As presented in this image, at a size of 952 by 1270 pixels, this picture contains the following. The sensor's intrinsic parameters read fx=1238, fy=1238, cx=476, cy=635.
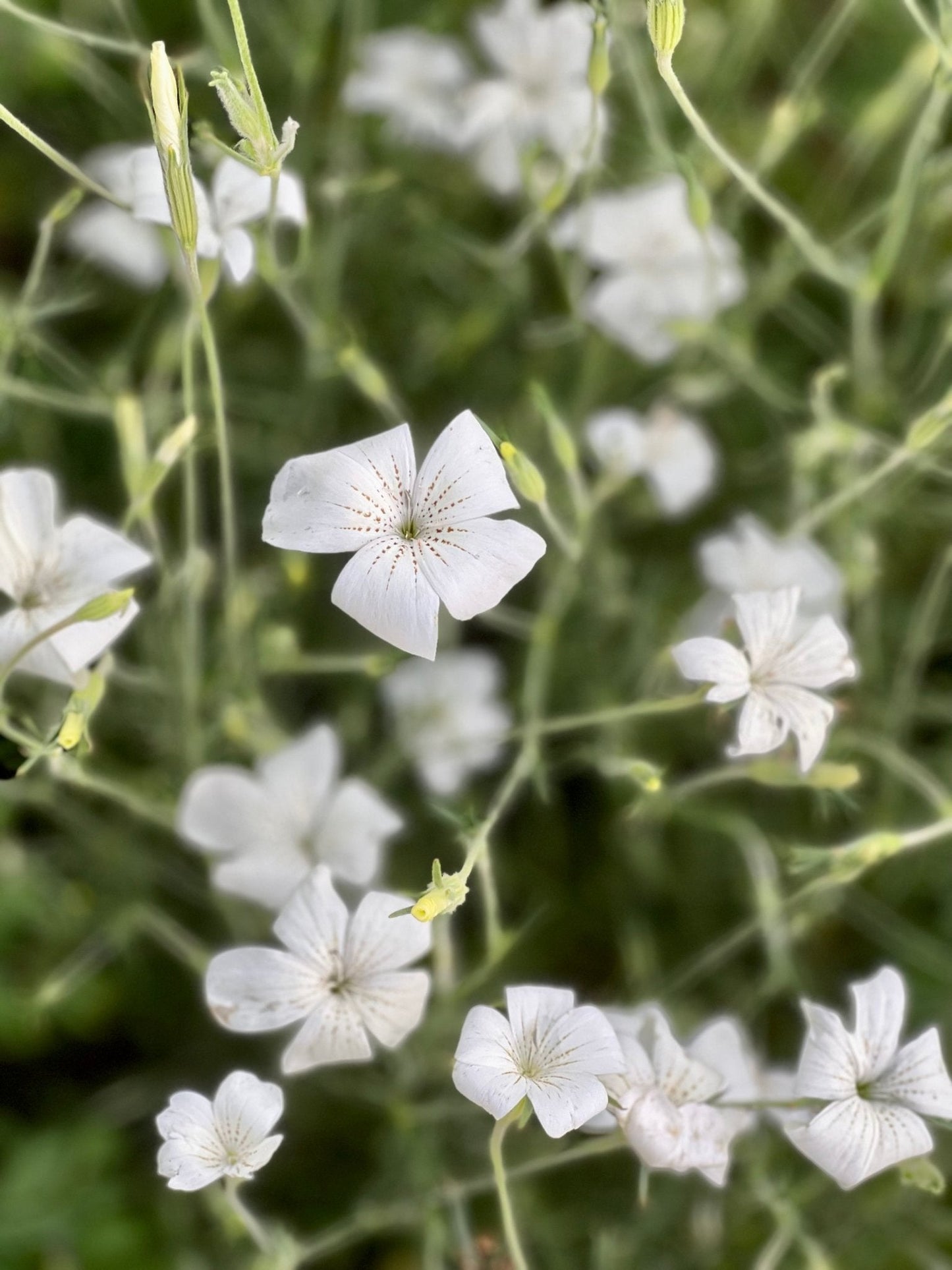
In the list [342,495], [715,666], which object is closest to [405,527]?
[342,495]

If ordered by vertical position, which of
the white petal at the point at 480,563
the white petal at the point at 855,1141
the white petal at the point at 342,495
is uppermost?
the white petal at the point at 342,495

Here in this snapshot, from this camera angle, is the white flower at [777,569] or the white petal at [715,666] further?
the white flower at [777,569]

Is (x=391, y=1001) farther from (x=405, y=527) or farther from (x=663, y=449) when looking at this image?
(x=663, y=449)

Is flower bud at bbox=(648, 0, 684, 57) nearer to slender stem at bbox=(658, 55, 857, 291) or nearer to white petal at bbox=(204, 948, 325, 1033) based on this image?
slender stem at bbox=(658, 55, 857, 291)

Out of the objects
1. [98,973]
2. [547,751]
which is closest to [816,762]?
[547,751]

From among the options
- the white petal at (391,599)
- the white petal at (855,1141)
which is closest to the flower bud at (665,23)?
the white petal at (391,599)

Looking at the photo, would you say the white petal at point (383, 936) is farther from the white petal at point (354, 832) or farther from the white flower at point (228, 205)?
the white flower at point (228, 205)
